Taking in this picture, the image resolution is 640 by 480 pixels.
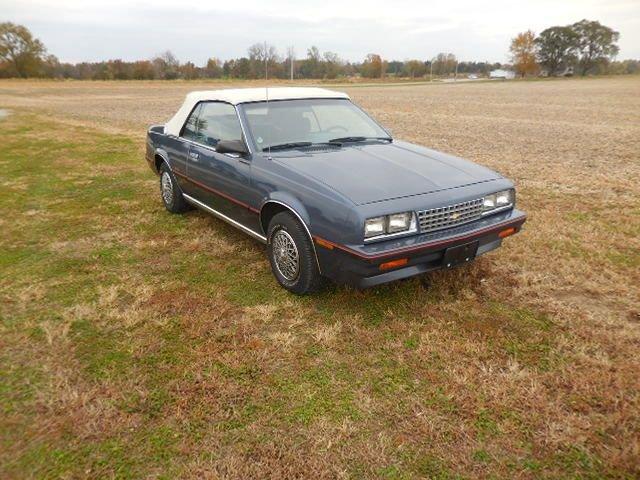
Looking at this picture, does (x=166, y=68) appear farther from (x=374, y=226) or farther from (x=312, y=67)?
(x=374, y=226)

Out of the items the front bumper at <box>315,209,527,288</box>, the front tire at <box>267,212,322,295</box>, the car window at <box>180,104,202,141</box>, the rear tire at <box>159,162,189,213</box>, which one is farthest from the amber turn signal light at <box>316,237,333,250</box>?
the rear tire at <box>159,162,189,213</box>

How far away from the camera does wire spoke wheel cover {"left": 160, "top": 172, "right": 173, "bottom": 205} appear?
558cm

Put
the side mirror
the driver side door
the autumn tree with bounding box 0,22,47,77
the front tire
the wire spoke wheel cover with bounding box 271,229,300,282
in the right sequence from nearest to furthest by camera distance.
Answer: the front tire, the wire spoke wheel cover with bounding box 271,229,300,282, the side mirror, the driver side door, the autumn tree with bounding box 0,22,47,77

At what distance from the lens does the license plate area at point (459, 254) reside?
10.6ft

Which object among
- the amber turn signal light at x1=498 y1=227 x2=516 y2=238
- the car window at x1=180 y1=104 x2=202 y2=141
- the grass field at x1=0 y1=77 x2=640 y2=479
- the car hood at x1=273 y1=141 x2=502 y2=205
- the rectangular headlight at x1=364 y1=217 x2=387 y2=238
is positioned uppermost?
the car window at x1=180 y1=104 x2=202 y2=141

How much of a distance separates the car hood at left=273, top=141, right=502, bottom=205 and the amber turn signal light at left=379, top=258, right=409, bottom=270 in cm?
42

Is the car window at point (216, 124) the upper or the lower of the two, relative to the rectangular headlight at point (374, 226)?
upper

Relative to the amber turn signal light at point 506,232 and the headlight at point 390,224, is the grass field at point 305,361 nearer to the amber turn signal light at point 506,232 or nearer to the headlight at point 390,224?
the amber turn signal light at point 506,232

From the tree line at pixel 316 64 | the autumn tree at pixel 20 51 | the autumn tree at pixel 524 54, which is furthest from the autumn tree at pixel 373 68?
the autumn tree at pixel 20 51

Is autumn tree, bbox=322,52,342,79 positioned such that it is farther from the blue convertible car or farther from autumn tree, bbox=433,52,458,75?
the blue convertible car

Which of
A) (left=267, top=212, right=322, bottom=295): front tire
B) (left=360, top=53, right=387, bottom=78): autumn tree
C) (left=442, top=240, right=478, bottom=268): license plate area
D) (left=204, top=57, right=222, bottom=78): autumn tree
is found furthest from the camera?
(left=360, top=53, right=387, bottom=78): autumn tree

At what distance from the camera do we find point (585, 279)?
3.91 meters

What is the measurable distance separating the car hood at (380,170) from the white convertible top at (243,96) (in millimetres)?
816

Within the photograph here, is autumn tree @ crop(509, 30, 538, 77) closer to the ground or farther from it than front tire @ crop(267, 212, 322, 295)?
farther from it
